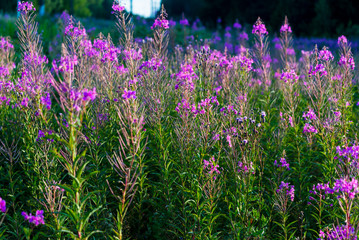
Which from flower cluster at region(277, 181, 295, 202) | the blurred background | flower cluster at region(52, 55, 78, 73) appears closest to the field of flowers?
flower cluster at region(277, 181, 295, 202)

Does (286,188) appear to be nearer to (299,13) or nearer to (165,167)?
(165,167)

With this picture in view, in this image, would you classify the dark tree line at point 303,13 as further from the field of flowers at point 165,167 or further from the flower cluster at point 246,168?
the flower cluster at point 246,168

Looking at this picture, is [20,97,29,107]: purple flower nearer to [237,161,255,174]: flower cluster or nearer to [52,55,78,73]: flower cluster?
[52,55,78,73]: flower cluster

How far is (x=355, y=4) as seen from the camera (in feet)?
76.3

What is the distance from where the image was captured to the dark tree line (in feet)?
72.1

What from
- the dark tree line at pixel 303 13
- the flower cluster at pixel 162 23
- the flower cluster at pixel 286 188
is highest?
the dark tree line at pixel 303 13

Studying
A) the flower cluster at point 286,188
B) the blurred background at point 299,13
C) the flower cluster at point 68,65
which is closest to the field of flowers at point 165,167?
the flower cluster at point 286,188

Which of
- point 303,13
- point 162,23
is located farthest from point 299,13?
point 162,23

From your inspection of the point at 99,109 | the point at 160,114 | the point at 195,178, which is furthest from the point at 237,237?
the point at 99,109

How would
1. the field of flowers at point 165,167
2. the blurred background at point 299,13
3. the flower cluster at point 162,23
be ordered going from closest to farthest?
the field of flowers at point 165,167, the flower cluster at point 162,23, the blurred background at point 299,13

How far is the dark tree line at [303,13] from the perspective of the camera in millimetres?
21969

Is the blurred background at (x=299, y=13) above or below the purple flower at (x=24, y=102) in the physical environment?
above

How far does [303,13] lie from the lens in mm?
25219

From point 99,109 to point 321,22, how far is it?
72.1ft
